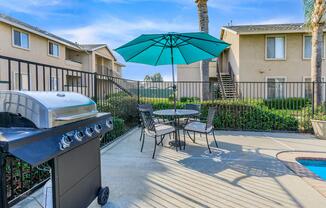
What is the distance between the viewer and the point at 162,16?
13938mm

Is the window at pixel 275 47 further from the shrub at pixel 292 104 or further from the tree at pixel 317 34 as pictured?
the tree at pixel 317 34

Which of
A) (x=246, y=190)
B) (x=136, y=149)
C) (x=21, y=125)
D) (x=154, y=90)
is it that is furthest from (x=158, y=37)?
(x=154, y=90)

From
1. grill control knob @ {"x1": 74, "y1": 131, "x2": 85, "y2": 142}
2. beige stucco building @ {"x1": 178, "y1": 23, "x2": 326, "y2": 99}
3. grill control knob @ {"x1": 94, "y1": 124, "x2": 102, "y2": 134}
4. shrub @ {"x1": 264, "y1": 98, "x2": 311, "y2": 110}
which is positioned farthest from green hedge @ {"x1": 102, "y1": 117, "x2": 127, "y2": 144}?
beige stucco building @ {"x1": 178, "y1": 23, "x2": 326, "y2": 99}

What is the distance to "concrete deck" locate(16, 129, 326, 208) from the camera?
3176 mm

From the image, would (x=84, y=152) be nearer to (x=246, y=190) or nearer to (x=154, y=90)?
(x=246, y=190)

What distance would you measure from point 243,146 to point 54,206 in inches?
199

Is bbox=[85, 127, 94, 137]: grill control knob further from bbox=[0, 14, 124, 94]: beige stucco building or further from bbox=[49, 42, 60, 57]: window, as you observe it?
bbox=[49, 42, 60, 57]: window

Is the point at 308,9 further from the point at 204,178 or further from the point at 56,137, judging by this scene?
the point at 56,137

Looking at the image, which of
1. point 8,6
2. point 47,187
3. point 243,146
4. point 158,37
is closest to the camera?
point 47,187

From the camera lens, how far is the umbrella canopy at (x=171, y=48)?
5453 millimetres

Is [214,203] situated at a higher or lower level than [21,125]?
lower

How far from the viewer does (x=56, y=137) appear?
194 centimetres

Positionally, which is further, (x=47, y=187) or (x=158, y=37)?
(x=158, y=37)

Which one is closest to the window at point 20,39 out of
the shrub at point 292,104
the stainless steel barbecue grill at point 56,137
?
the shrub at point 292,104
